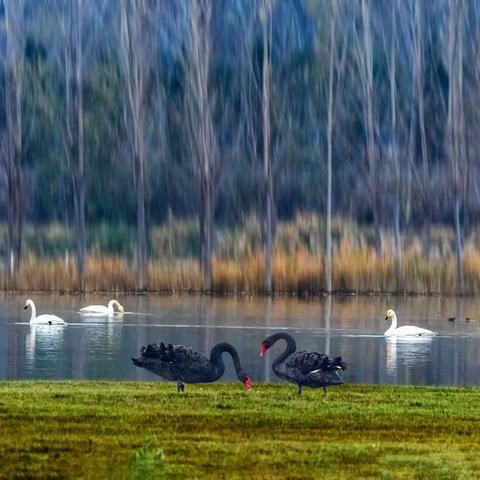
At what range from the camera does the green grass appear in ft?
29.8

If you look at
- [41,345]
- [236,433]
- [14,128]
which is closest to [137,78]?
[14,128]

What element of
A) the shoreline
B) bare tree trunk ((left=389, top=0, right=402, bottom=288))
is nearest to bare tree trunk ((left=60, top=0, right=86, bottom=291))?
the shoreline

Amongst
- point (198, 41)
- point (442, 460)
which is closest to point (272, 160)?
point (198, 41)

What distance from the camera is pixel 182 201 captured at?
156ft

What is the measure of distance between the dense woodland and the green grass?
980 inches

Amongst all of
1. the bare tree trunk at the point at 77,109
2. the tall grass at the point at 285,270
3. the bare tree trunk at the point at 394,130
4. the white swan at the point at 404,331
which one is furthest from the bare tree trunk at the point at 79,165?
the white swan at the point at 404,331

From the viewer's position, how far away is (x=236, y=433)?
412 inches

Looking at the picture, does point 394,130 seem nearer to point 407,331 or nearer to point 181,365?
point 407,331

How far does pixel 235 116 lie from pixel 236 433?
3584 cm

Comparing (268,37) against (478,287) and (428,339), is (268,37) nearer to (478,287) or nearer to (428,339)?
(478,287)

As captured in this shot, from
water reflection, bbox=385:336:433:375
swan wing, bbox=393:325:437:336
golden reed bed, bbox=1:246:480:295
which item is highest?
golden reed bed, bbox=1:246:480:295

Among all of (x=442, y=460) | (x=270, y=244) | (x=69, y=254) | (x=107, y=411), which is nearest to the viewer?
(x=442, y=460)

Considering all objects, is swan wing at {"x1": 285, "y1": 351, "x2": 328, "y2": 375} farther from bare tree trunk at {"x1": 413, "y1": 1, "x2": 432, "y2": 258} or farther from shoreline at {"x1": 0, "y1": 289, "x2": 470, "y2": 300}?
bare tree trunk at {"x1": 413, "y1": 1, "x2": 432, "y2": 258}

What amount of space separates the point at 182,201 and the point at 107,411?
36.4 m
